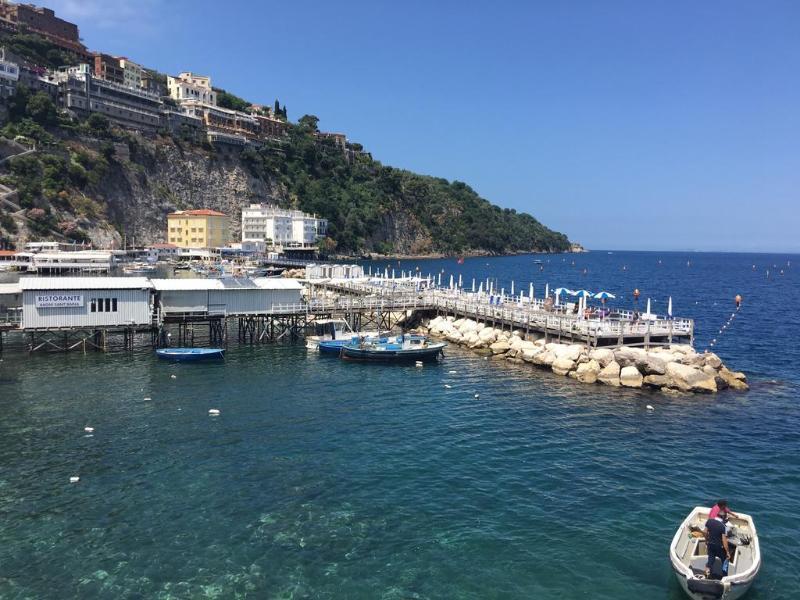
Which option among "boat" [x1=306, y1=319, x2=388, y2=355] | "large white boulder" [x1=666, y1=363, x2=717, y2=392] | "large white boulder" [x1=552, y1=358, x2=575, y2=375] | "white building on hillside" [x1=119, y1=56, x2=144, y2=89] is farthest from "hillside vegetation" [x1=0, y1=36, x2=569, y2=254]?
"large white boulder" [x1=666, y1=363, x2=717, y2=392]

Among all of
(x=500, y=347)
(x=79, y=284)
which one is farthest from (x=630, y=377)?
(x=79, y=284)

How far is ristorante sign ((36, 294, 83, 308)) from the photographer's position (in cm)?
4916

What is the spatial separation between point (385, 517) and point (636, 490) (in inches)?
443

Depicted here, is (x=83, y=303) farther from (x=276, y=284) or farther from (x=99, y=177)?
(x=99, y=177)

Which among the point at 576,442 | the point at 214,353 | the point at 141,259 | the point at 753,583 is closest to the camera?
the point at 753,583

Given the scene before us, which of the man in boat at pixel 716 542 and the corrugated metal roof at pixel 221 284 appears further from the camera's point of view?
the corrugated metal roof at pixel 221 284

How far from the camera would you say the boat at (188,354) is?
1945 inches

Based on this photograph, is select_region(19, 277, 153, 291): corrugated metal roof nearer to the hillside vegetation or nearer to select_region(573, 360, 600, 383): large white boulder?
select_region(573, 360, 600, 383): large white boulder

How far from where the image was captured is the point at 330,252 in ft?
641

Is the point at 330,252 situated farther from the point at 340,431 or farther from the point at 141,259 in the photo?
the point at 340,431

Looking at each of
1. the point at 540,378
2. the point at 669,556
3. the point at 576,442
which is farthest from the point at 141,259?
the point at 669,556

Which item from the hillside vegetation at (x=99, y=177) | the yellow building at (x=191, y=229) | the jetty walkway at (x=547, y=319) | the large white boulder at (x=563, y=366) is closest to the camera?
the large white boulder at (x=563, y=366)

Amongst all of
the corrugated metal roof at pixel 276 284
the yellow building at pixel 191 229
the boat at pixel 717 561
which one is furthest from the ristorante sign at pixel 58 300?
the yellow building at pixel 191 229

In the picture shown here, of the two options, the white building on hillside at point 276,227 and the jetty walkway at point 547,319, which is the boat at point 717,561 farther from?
the white building on hillside at point 276,227
